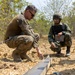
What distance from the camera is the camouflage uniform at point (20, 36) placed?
4.80 m

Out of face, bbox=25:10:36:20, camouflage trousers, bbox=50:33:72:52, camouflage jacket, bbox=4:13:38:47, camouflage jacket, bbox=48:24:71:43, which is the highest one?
face, bbox=25:10:36:20

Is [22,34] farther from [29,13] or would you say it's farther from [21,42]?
[29,13]

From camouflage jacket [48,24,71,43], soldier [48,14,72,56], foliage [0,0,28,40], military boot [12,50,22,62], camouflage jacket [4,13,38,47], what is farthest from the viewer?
foliage [0,0,28,40]

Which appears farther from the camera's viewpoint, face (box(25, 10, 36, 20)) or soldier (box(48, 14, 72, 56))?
soldier (box(48, 14, 72, 56))

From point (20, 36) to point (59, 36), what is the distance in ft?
4.72

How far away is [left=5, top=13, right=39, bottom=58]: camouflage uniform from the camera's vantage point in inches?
189

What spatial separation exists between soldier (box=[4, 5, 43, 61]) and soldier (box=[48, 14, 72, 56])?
104 cm

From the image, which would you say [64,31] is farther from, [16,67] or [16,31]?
[16,67]

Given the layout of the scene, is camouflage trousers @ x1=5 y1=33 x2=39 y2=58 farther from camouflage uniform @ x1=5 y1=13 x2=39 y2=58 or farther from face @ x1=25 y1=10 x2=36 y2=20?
face @ x1=25 y1=10 x2=36 y2=20

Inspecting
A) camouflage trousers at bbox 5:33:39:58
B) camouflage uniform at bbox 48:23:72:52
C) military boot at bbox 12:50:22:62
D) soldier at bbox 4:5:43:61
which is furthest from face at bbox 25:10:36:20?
camouflage uniform at bbox 48:23:72:52

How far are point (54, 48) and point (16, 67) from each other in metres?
2.19

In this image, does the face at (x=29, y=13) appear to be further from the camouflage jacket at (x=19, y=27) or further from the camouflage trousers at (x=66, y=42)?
the camouflage trousers at (x=66, y=42)

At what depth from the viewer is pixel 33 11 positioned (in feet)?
15.9

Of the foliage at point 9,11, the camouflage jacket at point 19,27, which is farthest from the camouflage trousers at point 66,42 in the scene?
the foliage at point 9,11
